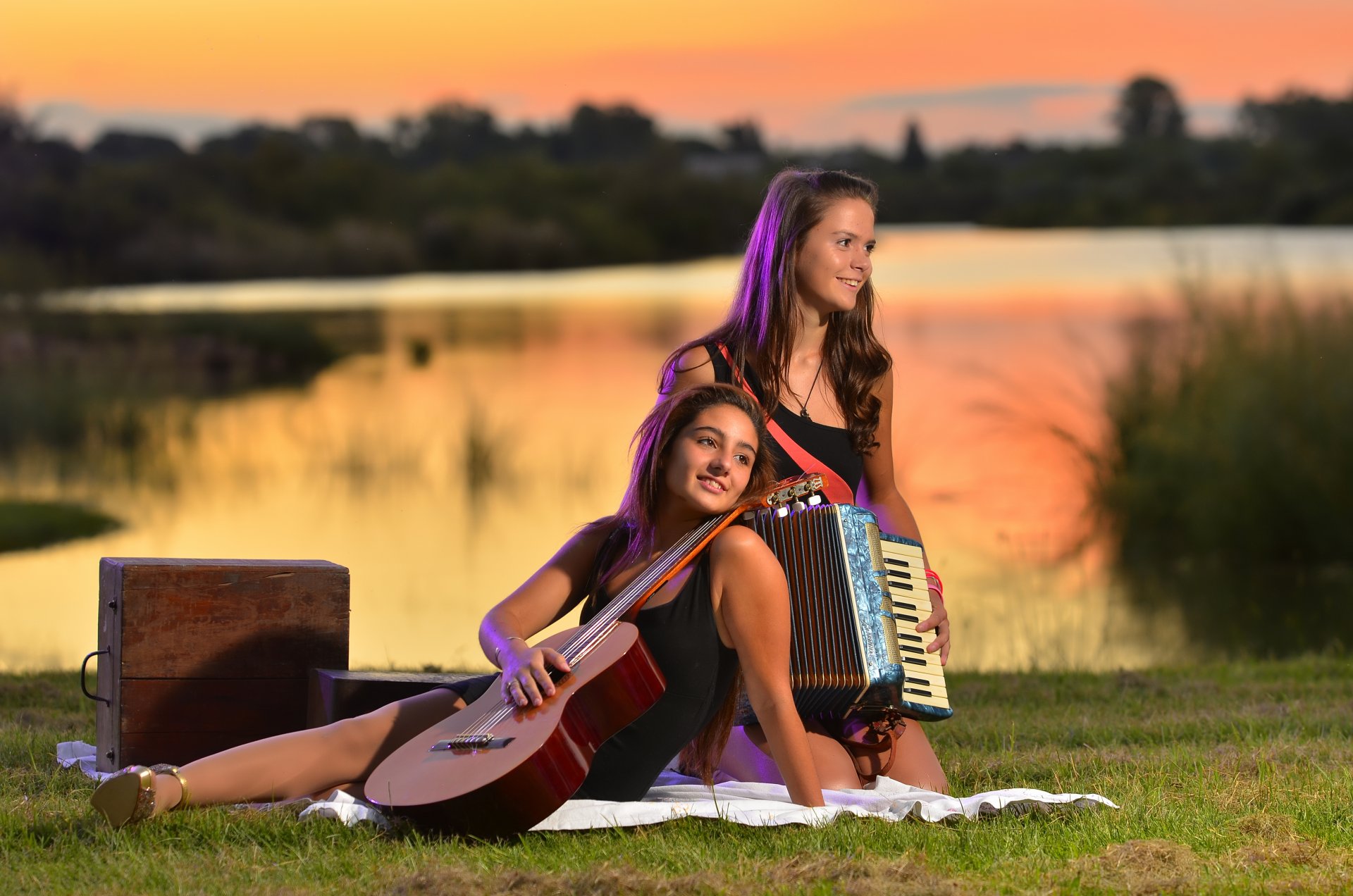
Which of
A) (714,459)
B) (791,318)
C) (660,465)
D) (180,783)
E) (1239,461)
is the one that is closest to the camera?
(180,783)

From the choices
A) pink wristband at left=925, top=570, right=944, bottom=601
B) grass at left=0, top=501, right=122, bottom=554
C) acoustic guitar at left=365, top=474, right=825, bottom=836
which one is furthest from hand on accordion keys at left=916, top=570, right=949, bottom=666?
grass at left=0, top=501, right=122, bottom=554

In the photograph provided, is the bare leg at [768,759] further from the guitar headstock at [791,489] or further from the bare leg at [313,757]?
the bare leg at [313,757]

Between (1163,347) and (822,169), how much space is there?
11584 millimetres

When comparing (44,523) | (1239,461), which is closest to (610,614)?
(1239,461)

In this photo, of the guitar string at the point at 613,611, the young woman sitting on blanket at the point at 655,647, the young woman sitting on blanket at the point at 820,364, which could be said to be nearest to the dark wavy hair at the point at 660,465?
the young woman sitting on blanket at the point at 655,647

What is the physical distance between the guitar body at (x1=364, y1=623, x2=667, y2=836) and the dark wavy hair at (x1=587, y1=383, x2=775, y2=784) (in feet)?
1.24

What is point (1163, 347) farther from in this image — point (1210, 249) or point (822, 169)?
point (822, 169)

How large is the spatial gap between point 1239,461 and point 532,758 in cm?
1167

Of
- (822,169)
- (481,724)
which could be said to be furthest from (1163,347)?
(481,724)

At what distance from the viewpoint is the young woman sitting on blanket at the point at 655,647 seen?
13.3 ft

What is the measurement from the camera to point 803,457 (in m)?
4.70

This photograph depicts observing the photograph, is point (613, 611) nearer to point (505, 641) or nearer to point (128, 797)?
point (505, 641)

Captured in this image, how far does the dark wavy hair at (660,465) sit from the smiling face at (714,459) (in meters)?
0.03

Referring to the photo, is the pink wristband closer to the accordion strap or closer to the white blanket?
the accordion strap
